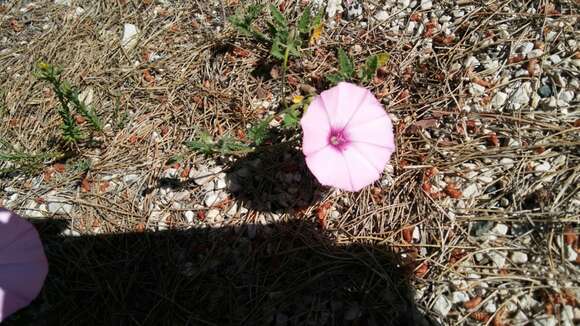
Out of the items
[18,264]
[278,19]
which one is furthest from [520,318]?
[18,264]

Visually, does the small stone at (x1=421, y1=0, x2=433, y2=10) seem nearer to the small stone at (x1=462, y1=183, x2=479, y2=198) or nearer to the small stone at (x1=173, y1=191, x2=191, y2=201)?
the small stone at (x1=462, y1=183, x2=479, y2=198)

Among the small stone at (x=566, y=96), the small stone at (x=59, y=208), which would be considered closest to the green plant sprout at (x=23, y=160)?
the small stone at (x=59, y=208)

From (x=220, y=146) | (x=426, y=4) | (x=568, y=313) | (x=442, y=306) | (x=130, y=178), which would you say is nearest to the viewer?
(x=568, y=313)

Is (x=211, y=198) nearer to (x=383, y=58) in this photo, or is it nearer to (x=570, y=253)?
(x=383, y=58)

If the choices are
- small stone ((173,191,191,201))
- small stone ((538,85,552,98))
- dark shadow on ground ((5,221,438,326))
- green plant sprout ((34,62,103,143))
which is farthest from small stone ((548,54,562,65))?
green plant sprout ((34,62,103,143))

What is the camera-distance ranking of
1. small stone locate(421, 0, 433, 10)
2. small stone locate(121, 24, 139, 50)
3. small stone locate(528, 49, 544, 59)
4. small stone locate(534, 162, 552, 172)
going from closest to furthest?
small stone locate(534, 162, 552, 172)
small stone locate(528, 49, 544, 59)
small stone locate(421, 0, 433, 10)
small stone locate(121, 24, 139, 50)

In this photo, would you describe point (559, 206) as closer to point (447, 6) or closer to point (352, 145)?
point (352, 145)
